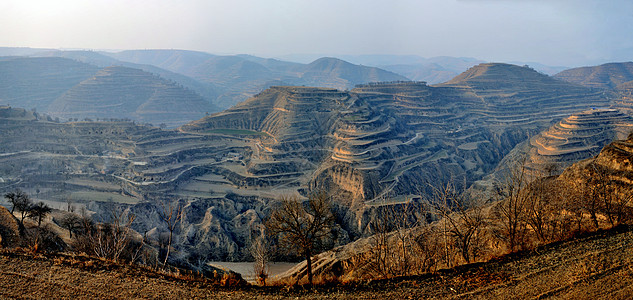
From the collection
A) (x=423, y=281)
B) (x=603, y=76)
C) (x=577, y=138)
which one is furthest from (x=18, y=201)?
(x=603, y=76)

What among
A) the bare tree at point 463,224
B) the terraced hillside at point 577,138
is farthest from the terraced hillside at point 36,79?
the terraced hillside at point 577,138

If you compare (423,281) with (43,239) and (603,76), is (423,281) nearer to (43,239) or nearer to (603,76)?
(43,239)

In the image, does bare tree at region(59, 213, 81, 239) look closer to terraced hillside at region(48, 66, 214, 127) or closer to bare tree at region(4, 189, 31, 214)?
bare tree at region(4, 189, 31, 214)

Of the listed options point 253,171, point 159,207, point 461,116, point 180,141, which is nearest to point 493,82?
point 461,116

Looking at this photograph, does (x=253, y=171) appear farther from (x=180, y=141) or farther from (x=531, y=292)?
(x=531, y=292)

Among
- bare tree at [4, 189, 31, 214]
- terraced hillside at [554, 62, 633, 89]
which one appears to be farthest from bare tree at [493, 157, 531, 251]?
terraced hillside at [554, 62, 633, 89]

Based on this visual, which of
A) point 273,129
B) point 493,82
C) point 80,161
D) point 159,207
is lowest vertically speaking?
point 159,207
